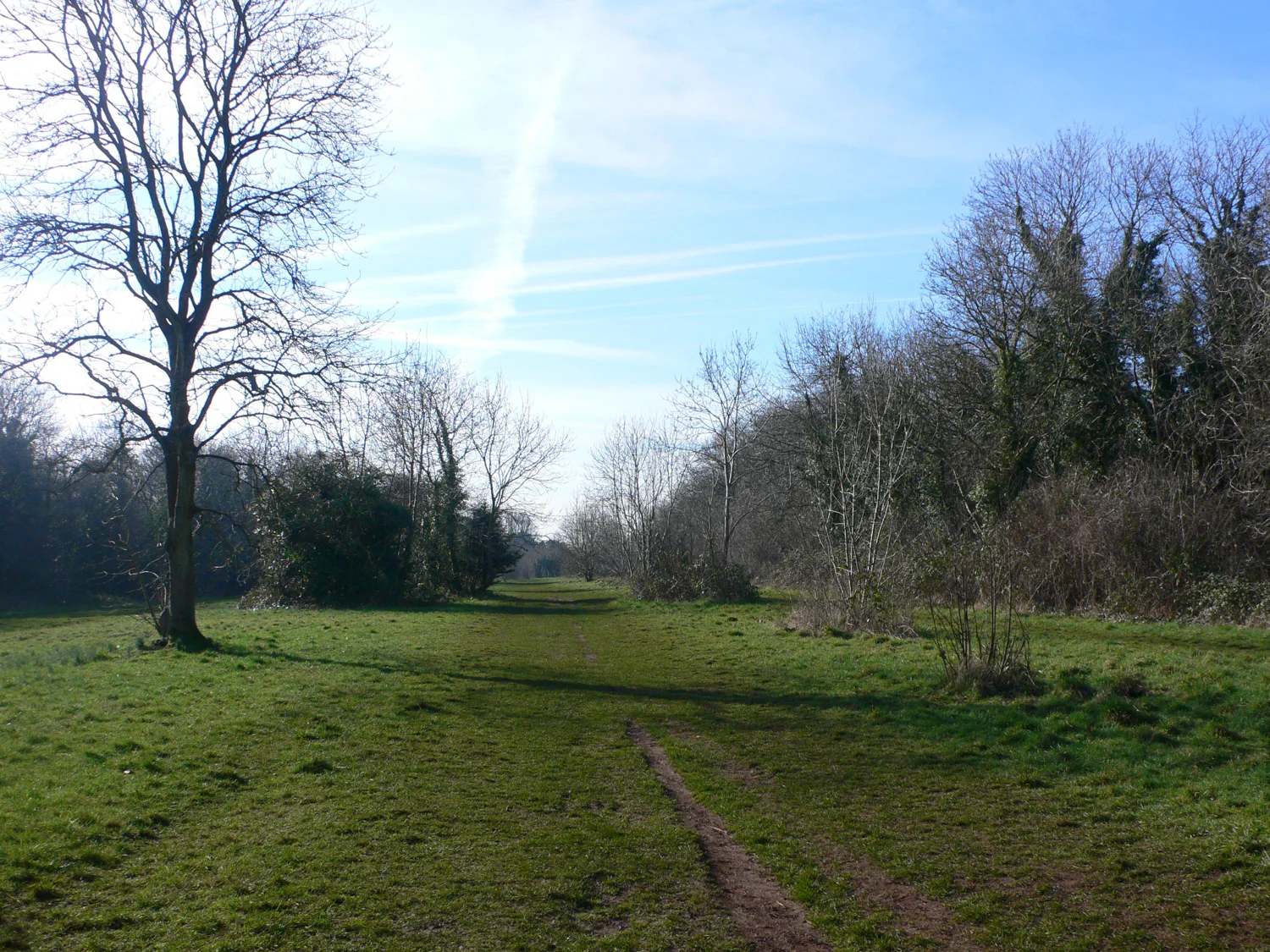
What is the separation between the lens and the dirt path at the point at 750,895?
434 centimetres

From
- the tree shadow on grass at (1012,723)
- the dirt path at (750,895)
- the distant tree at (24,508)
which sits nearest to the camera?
the dirt path at (750,895)

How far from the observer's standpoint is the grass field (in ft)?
14.8

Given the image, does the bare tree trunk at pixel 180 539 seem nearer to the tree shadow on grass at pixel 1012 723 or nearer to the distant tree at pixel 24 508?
the tree shadow on grass at pixel 1012 723

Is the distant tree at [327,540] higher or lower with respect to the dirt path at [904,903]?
higher

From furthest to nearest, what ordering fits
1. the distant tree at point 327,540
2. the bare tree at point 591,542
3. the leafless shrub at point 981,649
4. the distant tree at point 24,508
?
the bare tree at point 591,542
the distant tree at point 24,508
the distant tree at point 327,540
the leafless shrub at point 981,649

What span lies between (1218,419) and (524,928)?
882 inches

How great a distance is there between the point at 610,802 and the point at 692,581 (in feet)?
71.2

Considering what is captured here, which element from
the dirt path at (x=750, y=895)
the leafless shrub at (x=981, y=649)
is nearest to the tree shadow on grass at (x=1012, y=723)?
the leafless shrub at (x=981, y=649)

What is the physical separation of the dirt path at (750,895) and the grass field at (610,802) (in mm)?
92

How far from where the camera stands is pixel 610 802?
671 cm

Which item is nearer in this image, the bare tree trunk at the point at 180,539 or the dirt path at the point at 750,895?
the dirt path at the point at 750,895

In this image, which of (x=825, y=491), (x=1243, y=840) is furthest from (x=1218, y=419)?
(x=1243, y=840)

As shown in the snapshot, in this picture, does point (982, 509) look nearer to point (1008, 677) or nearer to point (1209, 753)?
point (1008, 677)

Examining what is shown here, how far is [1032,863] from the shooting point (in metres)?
5.36
